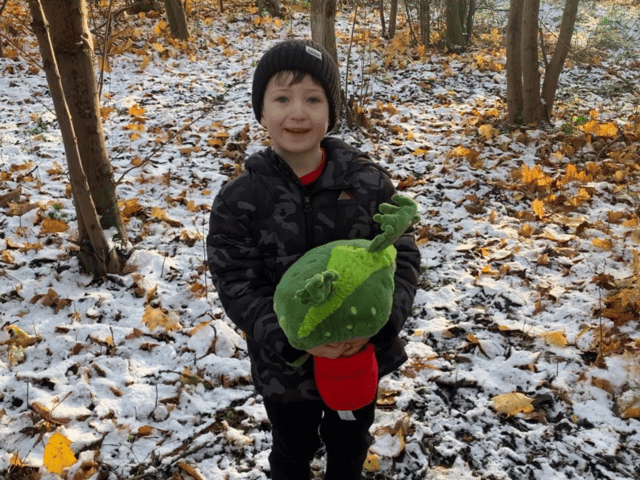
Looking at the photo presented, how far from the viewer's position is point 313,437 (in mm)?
1784

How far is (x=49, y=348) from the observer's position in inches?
111

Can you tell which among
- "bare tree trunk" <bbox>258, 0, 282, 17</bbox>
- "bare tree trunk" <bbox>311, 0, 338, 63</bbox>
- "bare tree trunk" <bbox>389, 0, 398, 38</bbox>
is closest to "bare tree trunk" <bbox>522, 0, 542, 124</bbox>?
"bare tree trunk" <bbox>311, 0, 338, 63</bbox>

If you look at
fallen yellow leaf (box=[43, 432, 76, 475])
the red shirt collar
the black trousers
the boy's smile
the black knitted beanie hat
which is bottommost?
fallen yellow leaf (box=[43, 432, 76, 475])

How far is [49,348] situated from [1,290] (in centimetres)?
75

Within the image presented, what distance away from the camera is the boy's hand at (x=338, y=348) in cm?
135

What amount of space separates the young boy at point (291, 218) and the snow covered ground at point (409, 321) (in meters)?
0.92

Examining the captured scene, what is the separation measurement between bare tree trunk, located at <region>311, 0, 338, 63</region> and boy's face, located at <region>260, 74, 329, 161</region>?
457cm

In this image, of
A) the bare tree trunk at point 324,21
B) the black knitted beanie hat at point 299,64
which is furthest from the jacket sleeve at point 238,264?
the bare tree trunk at point 324,21

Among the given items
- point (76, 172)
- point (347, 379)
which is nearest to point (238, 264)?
point (347, 379)

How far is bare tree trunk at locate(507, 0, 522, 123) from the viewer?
20.2 ft

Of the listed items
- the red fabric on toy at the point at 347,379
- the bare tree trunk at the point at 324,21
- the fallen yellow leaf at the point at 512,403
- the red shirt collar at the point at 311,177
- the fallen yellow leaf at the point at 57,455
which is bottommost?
the fallen yellow leaf at the point at 512,403

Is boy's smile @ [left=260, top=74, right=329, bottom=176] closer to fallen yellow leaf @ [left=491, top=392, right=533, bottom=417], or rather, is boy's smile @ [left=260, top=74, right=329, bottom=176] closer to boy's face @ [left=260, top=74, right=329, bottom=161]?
boy's face @ [left=260, top=74, right=329, bottom=161]

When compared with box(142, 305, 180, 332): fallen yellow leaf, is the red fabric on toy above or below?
above

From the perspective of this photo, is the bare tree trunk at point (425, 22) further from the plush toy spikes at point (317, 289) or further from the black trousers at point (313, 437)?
the plush toy spikes at point (317, 289)
